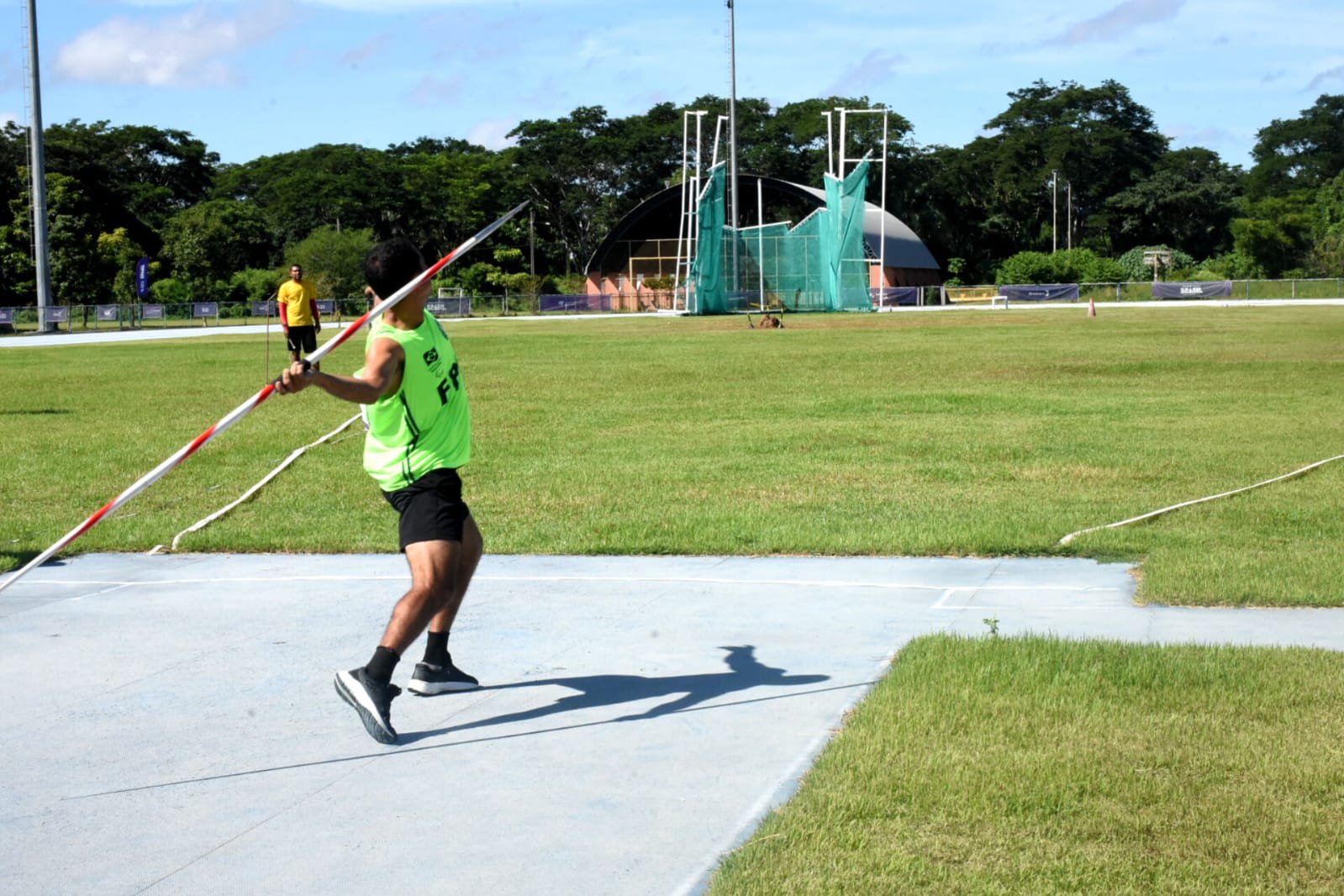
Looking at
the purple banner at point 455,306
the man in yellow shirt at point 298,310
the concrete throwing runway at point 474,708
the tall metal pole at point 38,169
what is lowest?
the concrete throwing runway at point 474,708

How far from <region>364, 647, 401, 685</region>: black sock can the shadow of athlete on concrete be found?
0.35 m

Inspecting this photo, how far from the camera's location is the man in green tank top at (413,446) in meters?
5.48

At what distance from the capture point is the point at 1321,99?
141625 millimetres

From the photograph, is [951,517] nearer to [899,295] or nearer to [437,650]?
[437,650]

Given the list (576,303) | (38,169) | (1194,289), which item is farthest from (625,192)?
(38,169)

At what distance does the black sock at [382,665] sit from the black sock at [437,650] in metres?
0.51

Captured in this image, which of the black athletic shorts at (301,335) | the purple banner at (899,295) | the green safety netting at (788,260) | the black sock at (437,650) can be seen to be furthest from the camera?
the purple banner at (899,295)

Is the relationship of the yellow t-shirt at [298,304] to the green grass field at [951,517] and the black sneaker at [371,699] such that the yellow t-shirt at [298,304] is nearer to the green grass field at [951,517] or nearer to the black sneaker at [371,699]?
the green grass field at [951,517]

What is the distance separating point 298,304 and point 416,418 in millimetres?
20347

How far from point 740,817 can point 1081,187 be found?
117m

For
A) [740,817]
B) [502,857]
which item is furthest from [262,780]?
[740,817]

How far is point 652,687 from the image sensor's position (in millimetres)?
6047

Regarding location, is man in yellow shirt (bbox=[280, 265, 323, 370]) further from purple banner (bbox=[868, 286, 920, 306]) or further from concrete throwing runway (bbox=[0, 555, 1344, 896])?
purple banner (bbox=[868, 286, 920, 306])

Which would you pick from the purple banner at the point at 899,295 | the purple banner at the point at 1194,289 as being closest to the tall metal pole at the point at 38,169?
the purple banner at the point at 899,295
